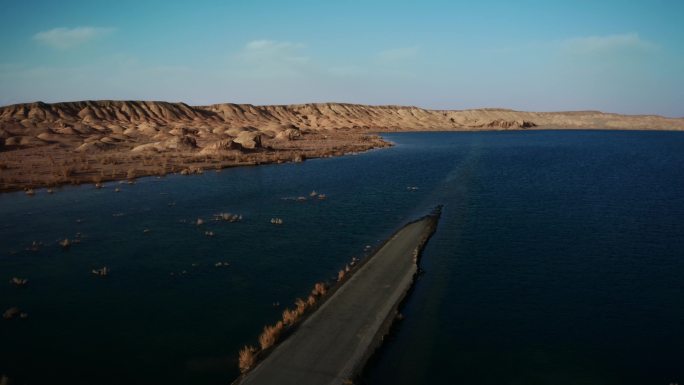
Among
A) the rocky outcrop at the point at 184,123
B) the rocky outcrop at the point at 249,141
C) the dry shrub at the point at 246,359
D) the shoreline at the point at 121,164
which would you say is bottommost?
the dry shrub at the point at 246,359

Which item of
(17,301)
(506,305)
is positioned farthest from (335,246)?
(17,301)

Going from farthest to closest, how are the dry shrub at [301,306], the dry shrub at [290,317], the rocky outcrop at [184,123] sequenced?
the rocky outcrop at [184,123] → the dry shrub at [301,306] → the dry shrub at [290,317]

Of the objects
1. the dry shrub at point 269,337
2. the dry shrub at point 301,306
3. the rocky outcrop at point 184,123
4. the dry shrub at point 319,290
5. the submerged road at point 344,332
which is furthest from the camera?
the rocky outcrop at point 184,123

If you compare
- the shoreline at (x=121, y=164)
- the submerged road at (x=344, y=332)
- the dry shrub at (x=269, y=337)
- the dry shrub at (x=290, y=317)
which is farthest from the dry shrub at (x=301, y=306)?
the shoreline at (x=121, y=164)

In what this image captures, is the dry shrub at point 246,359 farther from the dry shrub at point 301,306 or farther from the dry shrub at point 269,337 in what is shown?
the dry shrub at point 301,306

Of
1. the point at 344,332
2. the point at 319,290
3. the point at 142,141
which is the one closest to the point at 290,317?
the point at 344,332

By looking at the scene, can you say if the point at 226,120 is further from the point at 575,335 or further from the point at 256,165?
the point at 575,335

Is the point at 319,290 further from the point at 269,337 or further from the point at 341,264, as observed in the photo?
the point at 269,337
